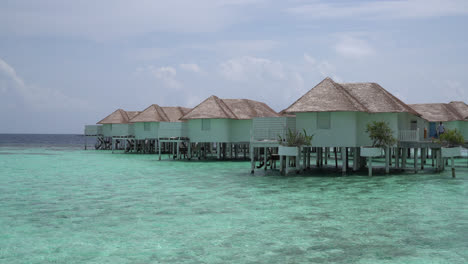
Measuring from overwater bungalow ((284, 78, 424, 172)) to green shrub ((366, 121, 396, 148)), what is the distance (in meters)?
0.83

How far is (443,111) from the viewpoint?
1583 inches

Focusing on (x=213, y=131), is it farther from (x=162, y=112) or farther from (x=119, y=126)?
(x=119, y=126)

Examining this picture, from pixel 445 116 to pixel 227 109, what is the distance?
17.4m

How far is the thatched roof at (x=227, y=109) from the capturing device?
1438 inches

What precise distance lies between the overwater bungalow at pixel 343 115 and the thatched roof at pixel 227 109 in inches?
455

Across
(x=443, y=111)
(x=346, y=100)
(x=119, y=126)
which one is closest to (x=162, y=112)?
(x=119, y=126)

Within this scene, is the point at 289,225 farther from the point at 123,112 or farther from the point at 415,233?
the point at 123,112

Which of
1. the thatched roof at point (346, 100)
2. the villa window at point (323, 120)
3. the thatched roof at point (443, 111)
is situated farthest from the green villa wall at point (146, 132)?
the villa window at point (323, 120)

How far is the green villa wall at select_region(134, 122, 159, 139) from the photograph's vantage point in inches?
1940

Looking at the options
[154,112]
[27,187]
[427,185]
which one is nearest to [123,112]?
[154,112]

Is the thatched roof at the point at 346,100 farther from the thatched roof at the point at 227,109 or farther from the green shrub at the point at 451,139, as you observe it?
the thatched roof at the point at 227,109

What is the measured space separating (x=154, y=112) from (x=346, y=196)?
34930 millimetres

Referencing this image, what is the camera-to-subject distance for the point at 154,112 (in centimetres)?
4969

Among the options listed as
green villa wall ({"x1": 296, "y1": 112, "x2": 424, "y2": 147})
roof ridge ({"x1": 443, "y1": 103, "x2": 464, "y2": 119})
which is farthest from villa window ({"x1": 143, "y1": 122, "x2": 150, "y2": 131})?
roof ridge ({"x1": 443, "y1": 103, "x2": 464, "y2": 119})
